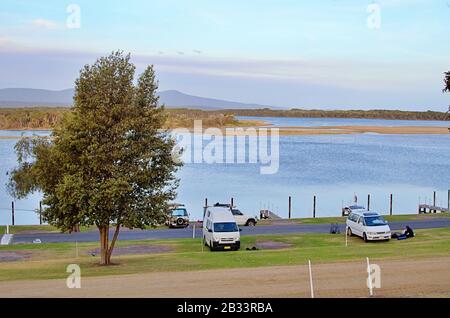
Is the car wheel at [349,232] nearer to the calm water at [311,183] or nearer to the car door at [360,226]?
the car door at [360,226]

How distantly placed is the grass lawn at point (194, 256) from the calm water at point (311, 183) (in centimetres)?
2331

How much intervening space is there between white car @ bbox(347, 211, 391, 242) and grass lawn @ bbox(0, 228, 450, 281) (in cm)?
50

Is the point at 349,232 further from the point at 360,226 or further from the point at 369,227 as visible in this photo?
the point at 369,227

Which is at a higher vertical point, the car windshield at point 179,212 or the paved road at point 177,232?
the car windshield at point 179,212

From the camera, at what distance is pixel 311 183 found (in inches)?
3452

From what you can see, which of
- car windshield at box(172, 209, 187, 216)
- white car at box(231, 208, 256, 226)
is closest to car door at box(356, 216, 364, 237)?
white car at box(231, 208, 256, 226)

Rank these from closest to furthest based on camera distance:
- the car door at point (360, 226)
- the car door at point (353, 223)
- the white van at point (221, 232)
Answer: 1. the white van at point (221, 232)
2. the car door at point (360, 226)
3. the car door at point (353, 223)

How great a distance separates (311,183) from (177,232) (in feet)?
156

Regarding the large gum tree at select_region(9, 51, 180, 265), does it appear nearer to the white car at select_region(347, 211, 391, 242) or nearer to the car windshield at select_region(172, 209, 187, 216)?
the white car at select_region(347, 211, 391, 242)

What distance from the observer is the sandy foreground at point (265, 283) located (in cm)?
1788

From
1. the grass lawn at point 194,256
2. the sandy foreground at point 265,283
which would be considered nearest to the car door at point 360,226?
the grass lawn at point 194,256
